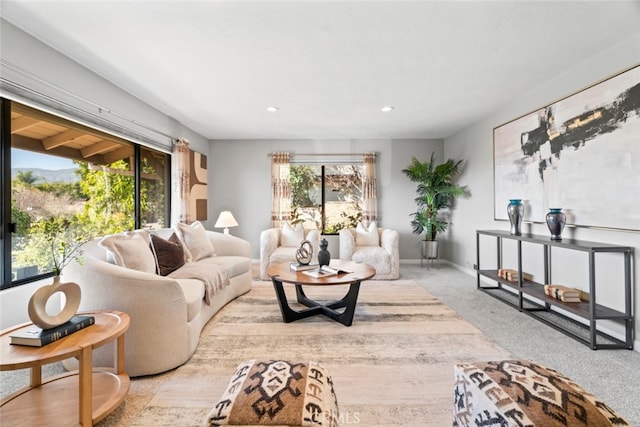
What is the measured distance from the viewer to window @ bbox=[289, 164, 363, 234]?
566cm

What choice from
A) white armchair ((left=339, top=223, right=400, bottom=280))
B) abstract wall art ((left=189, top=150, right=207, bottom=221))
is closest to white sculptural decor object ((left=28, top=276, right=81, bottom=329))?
abstract wall art ((left=189, top=150, right=207, bottom=221))

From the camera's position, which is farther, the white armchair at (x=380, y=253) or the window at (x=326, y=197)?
the window at (x=326, y=197)

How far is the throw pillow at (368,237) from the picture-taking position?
4812 mm

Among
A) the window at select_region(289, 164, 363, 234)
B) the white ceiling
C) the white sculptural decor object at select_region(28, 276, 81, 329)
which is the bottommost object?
the white sculptural decor object at select_region(28, 276, 81, 329)

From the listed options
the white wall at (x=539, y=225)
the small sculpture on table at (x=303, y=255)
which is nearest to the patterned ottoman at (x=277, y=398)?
the small sculpture on table at (x=303, y=255)

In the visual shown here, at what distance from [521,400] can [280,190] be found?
4822mm

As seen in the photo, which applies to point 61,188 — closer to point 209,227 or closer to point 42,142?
point 42,142

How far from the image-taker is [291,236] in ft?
15.8

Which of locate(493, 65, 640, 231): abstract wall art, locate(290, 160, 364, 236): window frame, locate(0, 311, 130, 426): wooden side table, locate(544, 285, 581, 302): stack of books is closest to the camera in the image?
locate(0, 311, 130, 426): wooden side table

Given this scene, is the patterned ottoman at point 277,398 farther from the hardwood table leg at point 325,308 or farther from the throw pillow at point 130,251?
the throw pillow at point 130,251

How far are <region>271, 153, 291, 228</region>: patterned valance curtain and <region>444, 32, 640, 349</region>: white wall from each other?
123 inches

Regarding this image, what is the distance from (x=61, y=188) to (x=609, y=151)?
4888mm

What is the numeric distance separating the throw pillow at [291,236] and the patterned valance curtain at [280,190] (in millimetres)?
620

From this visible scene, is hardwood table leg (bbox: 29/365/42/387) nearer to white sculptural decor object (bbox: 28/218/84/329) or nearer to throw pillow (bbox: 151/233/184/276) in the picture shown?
white sculptural decor object (bbox: 28/218/84/329)
